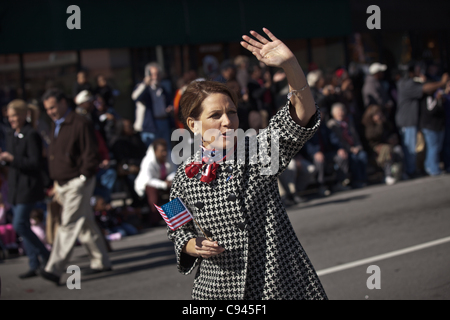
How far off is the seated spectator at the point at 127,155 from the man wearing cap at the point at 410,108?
543cm

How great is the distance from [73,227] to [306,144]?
533 centimetres

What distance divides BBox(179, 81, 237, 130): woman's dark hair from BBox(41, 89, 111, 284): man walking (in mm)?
4016

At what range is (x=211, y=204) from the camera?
2.66m

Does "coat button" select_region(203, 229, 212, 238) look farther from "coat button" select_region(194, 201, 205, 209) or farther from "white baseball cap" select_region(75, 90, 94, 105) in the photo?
"white baseball cap" select_region(75, 90, 94, 105)

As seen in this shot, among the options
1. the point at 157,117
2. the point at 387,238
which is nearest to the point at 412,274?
the point at 387,238

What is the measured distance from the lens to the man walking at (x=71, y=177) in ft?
21.0

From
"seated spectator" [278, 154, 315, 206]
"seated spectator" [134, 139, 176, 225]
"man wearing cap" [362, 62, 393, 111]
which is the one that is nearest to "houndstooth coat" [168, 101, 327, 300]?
"seated spectator" [134, 139, 176, 225]

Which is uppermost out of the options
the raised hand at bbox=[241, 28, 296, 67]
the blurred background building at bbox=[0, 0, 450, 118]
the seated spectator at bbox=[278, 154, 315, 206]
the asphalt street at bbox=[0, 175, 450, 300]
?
the blurred background building at bbox=[0, 0, 450, 118]

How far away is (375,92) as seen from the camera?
12.1 meters

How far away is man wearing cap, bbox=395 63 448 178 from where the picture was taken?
11.3m

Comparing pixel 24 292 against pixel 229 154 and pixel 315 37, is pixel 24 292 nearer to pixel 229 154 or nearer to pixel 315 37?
pixel 229 154

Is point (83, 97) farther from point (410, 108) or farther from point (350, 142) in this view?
point (410, 108)

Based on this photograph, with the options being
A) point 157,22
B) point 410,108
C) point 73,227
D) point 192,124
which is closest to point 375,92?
point 410,108

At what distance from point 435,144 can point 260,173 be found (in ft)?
31.9
